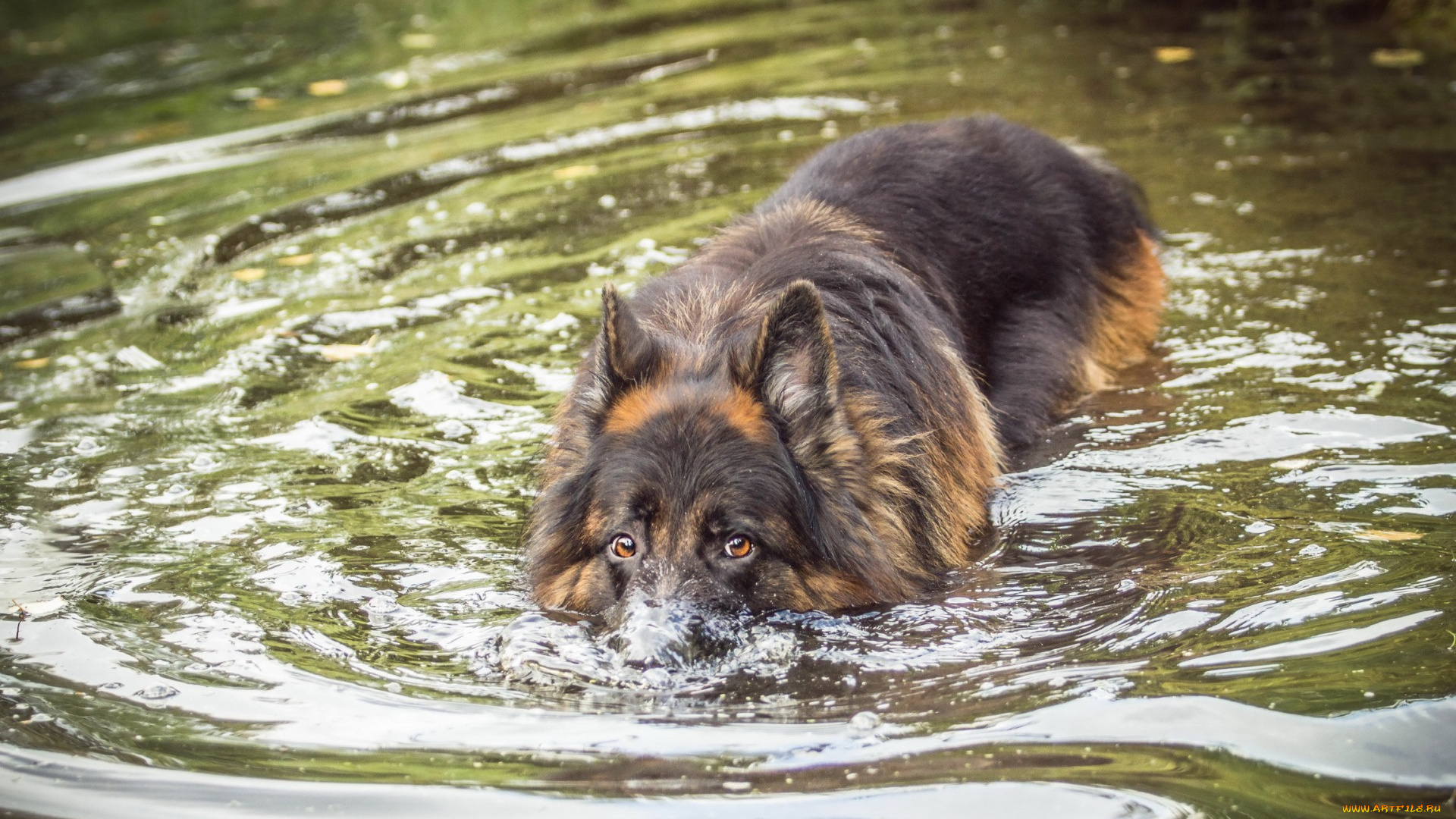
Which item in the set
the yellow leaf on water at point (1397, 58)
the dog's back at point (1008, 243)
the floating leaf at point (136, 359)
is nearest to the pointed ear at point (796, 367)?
the dog's back at point (1008, 243)

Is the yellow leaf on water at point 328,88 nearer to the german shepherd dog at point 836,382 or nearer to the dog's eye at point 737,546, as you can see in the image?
the german shepherd dog at point 836,382

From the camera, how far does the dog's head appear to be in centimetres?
436

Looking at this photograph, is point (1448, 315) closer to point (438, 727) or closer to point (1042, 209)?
point (1042, 209)

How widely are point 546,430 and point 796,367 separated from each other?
226cm

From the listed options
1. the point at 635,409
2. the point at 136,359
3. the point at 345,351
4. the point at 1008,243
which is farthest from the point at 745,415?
the point at 136,359

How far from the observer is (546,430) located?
645 centimetres

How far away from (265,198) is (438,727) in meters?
7.19

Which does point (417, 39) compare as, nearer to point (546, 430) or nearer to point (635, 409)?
point (546, 430)

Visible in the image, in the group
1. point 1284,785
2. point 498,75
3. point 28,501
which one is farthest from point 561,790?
point 498,75

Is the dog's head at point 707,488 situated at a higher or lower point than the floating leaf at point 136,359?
higher

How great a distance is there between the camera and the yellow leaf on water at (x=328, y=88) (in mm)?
13164

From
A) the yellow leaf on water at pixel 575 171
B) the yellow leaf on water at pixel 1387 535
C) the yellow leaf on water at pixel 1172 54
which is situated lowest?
the yellow leaf on water at pixel 1387 535

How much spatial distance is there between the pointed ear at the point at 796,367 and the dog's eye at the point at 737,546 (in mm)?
379

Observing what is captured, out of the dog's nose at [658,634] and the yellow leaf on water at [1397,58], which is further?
the yellow leaf on water at [1397,58]
